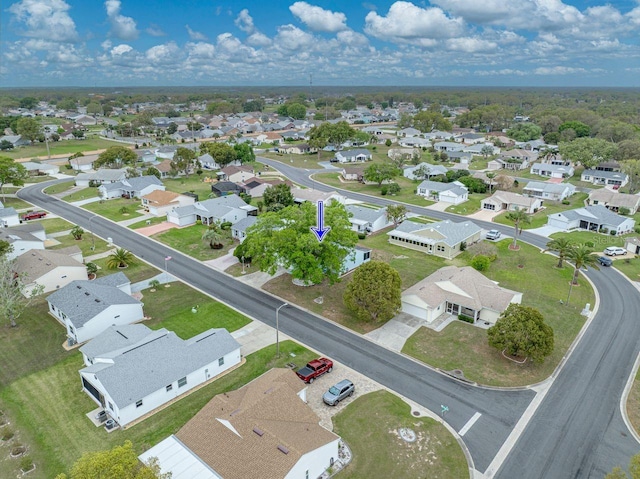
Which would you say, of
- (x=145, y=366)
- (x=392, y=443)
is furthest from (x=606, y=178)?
(x=145, y=366)

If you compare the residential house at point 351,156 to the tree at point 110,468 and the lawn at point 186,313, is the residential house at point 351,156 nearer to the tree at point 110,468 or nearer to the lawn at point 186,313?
the lawn at point 186,313

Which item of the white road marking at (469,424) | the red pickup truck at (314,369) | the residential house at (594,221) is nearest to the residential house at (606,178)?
the residential house at (594,221)

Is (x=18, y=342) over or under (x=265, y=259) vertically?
under

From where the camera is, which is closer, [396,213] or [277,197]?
[396,213]

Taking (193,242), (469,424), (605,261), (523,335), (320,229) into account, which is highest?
(320,229)

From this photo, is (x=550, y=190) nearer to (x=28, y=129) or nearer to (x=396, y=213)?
(x=396, y=213)

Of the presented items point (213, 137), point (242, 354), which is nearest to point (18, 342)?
point (242, 354)

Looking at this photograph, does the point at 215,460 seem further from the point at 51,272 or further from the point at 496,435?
the point at 51,272
